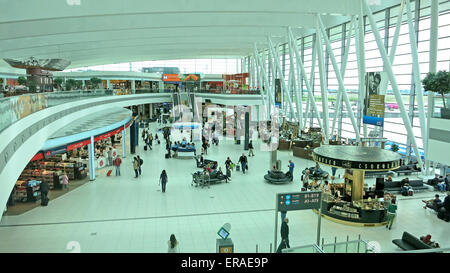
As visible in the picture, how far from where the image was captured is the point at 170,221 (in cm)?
1193

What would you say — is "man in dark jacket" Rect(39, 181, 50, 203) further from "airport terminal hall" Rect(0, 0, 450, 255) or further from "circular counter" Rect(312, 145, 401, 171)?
"circular counter" Rect(312, 145, 401, 171)

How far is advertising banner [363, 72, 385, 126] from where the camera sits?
1667cm

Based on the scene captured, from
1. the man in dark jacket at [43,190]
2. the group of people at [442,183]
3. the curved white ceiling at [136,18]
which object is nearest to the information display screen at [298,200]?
the group of people at [442,183]

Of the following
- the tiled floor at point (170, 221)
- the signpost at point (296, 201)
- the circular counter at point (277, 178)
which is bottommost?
the tiled floor at point (170, 221)

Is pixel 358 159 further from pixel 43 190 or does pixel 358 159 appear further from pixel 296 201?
pixel 43 190

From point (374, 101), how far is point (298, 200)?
32.3 feet

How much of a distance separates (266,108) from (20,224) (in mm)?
31799

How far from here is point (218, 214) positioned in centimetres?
1271

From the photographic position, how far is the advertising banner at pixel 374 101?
54.7 ft

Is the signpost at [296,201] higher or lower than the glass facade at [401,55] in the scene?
lower

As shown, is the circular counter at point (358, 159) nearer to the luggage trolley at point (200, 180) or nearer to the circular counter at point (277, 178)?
the circular counter at point (277, 178)

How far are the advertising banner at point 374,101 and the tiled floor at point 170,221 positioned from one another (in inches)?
160

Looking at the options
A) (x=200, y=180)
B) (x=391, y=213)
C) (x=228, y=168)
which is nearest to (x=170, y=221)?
(x=200, y=180)
